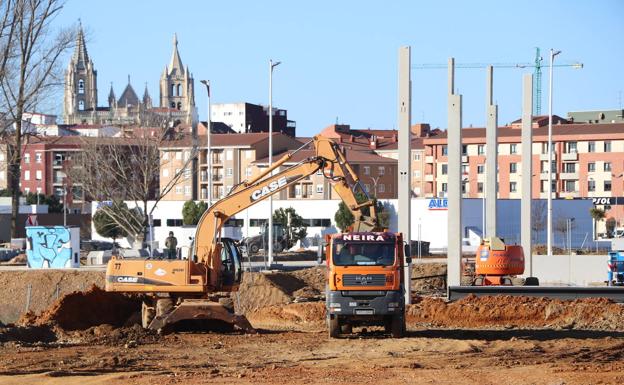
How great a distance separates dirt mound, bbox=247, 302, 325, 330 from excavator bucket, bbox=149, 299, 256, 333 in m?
5.94

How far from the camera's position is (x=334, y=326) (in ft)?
87.2

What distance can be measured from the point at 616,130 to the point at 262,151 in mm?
33293

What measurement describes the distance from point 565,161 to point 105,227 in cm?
4410

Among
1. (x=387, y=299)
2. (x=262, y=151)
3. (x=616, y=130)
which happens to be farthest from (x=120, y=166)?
(x=616, y=130)

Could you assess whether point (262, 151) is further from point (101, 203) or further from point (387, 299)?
point (387, 299)

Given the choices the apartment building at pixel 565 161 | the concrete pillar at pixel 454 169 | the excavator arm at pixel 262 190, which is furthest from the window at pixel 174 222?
the excavator arm at pixel 262 190

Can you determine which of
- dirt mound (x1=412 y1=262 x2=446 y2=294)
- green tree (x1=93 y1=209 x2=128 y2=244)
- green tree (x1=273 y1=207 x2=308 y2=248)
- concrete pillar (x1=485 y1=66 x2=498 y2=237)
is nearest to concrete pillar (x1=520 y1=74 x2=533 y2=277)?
concrete pillar (x1=485 y1=66 x2=498 y2=237)

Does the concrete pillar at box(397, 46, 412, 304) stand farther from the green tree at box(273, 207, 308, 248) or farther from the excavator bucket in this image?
the green tree at box(273, 207, 308, 248)

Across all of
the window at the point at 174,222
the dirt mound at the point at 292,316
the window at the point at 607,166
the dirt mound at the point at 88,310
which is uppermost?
the window at the point at 607,166

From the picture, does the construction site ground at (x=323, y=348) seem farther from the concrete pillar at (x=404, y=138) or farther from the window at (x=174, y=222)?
the window at (x=174, y=222)

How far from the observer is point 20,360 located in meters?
22.6

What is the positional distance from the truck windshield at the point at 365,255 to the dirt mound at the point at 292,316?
8487mm

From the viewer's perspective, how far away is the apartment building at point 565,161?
104 meters

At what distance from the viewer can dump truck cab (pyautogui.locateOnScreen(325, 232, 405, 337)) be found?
26.0m
